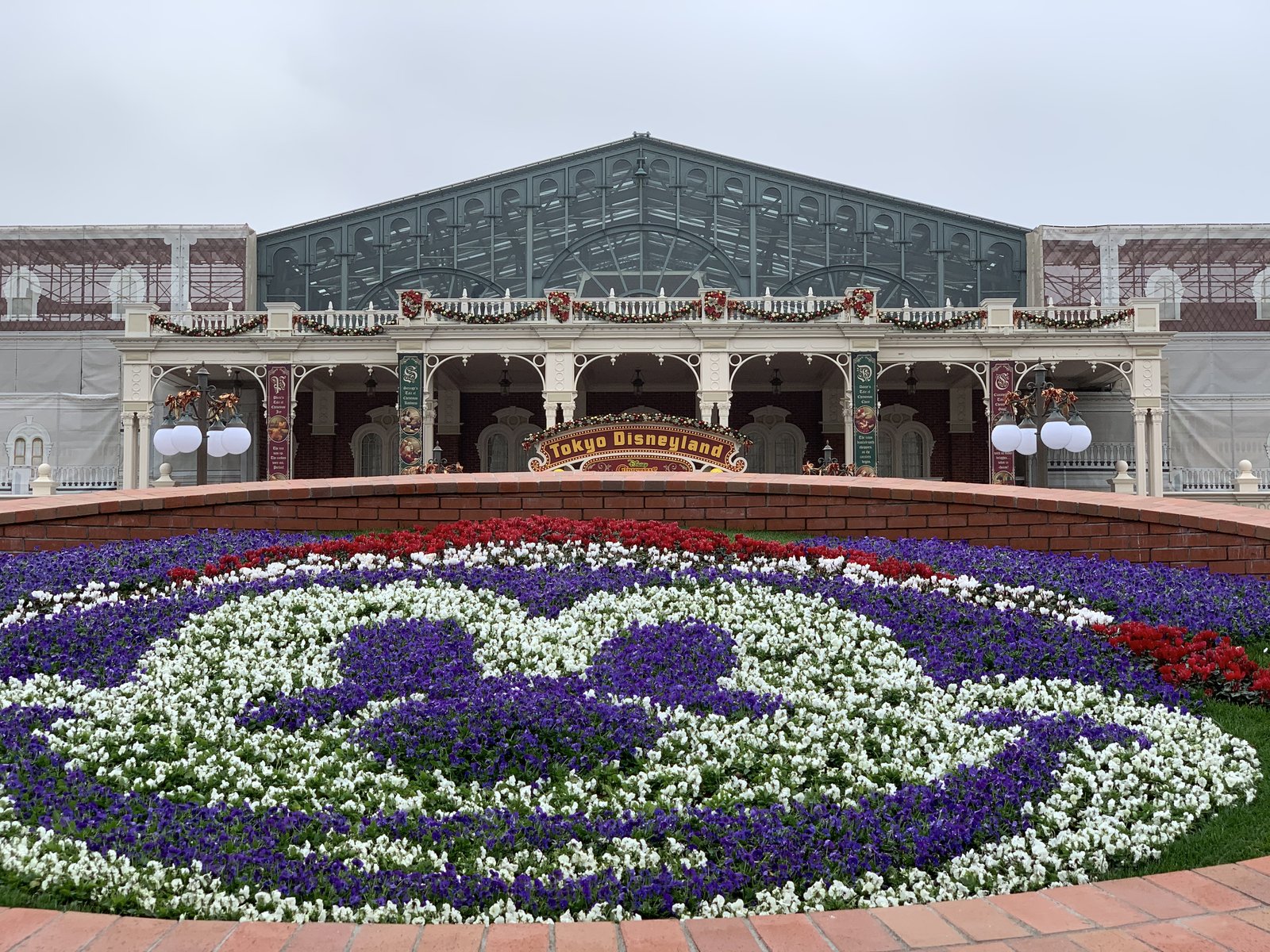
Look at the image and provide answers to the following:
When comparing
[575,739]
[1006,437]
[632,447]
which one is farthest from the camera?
[1006,437]

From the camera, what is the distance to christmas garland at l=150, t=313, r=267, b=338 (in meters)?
23.4

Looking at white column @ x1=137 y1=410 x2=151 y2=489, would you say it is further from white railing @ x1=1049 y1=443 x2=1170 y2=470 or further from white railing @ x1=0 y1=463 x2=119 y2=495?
white railing @ x1=1049 y1=443 x2=1170 y2=470

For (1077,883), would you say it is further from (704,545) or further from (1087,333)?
(1087,333)

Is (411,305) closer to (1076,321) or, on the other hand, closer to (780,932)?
(1076,321)

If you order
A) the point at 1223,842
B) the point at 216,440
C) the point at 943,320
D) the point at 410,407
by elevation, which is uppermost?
the point at 943,320

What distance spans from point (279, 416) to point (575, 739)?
21.7 meters

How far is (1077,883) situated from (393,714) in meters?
2.72

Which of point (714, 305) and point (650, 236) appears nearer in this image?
point (714, 305)

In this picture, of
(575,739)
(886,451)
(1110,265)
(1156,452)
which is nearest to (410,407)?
(886,451)

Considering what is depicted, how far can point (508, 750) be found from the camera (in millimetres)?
3916

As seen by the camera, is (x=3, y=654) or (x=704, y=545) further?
(x=704, y=545)

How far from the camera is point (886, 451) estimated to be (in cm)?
2827

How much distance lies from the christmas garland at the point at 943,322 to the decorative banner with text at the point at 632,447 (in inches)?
480

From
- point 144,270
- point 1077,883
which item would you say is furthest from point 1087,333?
point 144,270
